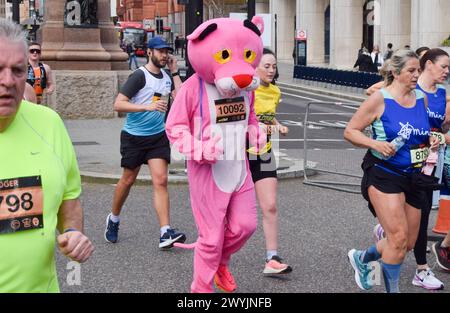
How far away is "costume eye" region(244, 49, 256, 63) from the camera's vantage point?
6.08 m

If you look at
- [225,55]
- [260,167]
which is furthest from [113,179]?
[225,55]

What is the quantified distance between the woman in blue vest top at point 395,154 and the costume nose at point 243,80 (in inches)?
32.8

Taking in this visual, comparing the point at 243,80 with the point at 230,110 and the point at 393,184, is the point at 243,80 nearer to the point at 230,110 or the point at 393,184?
the point at 230,110

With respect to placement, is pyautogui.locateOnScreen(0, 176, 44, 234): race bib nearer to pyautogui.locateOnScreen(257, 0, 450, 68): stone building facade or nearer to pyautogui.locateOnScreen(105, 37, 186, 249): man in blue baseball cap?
pyautogui.locateOnScreen(105, 37, 186, 249): man in blue baseball cap

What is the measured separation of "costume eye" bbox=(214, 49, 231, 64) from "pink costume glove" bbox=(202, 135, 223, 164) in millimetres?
585

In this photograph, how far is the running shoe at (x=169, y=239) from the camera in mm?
7711

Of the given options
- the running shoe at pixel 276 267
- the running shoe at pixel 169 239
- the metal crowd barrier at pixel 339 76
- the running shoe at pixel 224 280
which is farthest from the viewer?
the metal crowd barrier at pixel 339 76

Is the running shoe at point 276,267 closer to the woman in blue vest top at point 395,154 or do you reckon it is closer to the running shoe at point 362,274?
the running shoe at point 362,274

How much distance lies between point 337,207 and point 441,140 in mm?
3400

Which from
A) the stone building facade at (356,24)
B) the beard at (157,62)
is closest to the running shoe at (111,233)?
the beard at (157,62)

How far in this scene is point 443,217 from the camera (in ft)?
28.0

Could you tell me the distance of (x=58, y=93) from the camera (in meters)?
19.0

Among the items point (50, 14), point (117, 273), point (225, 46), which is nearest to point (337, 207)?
point (117, 273)

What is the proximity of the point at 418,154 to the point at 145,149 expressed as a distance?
2931 millimetres
